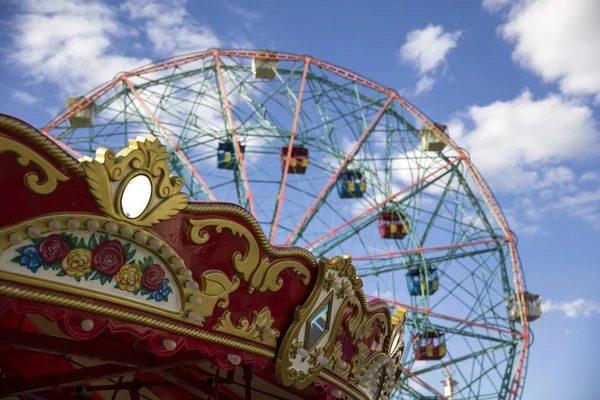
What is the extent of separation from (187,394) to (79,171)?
5.76 metres

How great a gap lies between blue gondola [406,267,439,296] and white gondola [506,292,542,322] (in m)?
2.33

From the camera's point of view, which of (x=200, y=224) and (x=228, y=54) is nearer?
(x=200, y=224)

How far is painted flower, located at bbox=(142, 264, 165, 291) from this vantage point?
4.31 metres

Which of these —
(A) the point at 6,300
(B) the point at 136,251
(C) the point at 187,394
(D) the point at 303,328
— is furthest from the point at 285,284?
(C) the point at 187,394

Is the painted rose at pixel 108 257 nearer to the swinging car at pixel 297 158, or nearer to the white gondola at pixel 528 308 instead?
the swinging car at pixel 297 158

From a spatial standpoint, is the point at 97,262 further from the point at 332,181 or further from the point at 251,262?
the point at 332,181

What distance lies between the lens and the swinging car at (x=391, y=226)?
19.7m

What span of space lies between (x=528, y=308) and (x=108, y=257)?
59.5ft

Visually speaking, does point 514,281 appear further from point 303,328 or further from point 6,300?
point 6,300

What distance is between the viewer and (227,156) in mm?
18750

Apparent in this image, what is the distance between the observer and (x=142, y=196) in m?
4.14

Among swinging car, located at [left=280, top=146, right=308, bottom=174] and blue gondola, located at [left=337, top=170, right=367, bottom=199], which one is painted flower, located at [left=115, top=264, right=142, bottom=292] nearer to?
swinging car, located at [left=280, top=146, right=308, bottom=174]

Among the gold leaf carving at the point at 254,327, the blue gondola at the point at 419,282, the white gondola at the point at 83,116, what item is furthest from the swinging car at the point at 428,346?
the gold leaf carving at the point at 254,327

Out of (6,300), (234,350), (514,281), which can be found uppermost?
(514,281)
